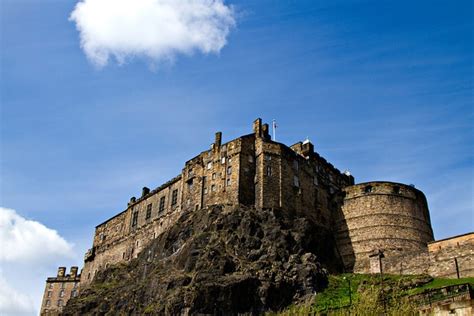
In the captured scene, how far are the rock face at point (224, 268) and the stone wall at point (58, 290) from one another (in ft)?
134

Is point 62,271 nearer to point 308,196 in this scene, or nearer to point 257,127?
point 257,127

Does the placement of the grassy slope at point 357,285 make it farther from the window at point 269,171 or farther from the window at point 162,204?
the window at point 162,204

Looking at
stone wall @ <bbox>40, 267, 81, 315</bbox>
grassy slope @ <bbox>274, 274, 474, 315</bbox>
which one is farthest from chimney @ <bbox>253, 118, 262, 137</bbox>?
stone wall @ <bbox>40, 267, 81, 315</bbox>

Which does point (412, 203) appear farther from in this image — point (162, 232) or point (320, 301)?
point (162, 232)

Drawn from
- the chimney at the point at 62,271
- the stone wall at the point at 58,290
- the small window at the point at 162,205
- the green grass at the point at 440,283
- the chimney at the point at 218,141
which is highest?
the chimney at the point at 218,141

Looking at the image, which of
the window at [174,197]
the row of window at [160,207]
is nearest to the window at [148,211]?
the row of window at [160,207]

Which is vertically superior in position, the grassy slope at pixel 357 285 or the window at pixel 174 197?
the window at pixel 174 197

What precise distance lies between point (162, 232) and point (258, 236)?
1462cm

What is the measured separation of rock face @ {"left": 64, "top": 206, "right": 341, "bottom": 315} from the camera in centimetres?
4459

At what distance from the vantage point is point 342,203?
60.0 m

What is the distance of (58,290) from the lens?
98.1 meters

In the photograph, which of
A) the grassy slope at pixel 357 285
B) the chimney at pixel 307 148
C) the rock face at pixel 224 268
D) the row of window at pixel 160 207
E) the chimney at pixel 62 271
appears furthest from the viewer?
the chimney at pixel 62 271

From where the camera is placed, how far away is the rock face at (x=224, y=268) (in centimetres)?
4459

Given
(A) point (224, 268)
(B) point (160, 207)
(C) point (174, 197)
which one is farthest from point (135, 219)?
(A) point (224, 268)
